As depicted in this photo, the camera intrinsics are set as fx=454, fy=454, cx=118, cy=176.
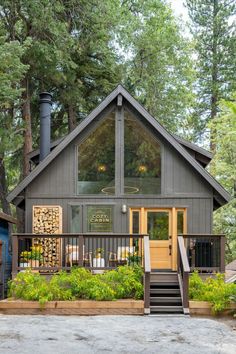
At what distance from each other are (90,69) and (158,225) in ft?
36.2

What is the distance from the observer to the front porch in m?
9.20

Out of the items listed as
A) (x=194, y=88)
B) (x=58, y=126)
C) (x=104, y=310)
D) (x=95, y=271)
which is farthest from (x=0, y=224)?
(x=194, y=88)

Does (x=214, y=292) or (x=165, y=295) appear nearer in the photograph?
(x=214, y=292)

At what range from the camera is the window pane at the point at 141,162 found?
12555 mm

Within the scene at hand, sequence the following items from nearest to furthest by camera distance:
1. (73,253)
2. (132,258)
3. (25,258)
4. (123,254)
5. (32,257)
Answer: (132,258) < (32,257) < (25,258) < (123,254) < (73,253)

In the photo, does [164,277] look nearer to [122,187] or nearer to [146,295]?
[146,295]

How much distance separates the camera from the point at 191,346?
6.22 m

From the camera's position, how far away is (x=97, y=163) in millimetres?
12594

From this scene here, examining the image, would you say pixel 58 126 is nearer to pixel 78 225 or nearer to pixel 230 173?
pixel 230 173

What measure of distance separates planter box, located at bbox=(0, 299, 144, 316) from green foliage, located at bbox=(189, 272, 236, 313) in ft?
3.95

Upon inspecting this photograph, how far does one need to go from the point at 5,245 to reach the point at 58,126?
10329mm

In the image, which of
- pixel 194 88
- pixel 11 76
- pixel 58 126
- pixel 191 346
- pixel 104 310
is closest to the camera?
pixel 191 346

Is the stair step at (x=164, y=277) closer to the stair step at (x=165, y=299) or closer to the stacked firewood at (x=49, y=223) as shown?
the stair step at (x=165, y=299)

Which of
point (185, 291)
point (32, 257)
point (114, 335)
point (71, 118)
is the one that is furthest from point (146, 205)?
point (71, 118)
